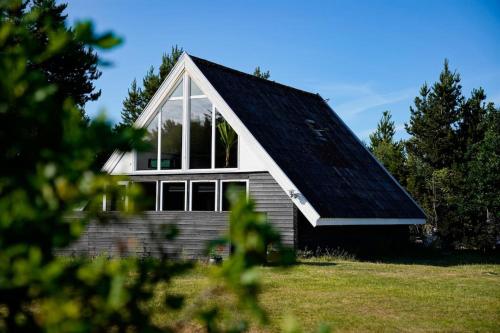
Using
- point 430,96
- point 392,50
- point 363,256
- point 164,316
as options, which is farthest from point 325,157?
point 430,96

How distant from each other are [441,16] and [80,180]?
28.3m

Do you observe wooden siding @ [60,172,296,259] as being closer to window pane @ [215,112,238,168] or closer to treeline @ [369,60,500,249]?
window pane @ [215,112,238,168]

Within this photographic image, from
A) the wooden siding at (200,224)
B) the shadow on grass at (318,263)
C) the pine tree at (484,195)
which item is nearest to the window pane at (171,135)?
the wooden siding at (200,224)

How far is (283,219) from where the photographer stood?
18.8 m

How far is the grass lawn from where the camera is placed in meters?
9.08

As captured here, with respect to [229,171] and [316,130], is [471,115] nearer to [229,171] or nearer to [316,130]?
[316,130]

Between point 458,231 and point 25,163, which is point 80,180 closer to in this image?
point 25,163

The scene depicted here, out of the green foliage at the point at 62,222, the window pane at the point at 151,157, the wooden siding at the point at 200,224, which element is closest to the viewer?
the green foliage at the point at 62,222

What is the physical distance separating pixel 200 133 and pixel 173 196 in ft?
7.43

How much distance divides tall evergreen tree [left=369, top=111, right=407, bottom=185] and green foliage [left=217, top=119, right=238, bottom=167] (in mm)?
21974

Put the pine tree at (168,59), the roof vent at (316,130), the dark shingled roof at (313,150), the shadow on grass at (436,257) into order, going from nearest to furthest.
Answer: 1. the dark shingled roof at (313,150)
2. the shadow on grass at (436,257)
3. the roof vent at (316,130)
4. the pine tree at (168,59)

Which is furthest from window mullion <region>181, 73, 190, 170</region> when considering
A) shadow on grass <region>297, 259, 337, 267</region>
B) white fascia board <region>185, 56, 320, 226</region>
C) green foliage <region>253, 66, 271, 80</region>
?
green foliage <region>253, 66, 271, 80</region>

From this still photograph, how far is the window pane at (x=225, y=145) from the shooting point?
19.5 metres

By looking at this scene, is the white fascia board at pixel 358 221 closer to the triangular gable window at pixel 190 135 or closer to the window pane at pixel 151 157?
the triangular gable window at pixel 190 135
